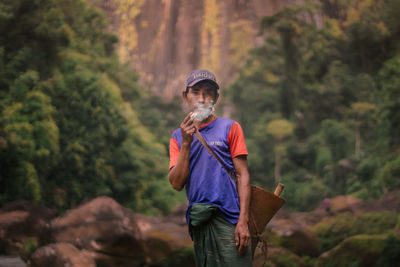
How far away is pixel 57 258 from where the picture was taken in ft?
15.0

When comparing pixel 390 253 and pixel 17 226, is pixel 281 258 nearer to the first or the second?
pixel 390 253

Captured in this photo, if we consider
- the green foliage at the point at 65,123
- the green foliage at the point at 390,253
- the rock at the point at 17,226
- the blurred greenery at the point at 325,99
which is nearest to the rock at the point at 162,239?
the rock at the point at 17,226

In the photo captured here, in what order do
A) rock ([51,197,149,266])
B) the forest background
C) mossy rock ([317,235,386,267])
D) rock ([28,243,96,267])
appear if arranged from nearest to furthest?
rock ([28,243,96,267]), rock ([51,197,149,266]), mossy rock ([317,235,386,267]), the forest background

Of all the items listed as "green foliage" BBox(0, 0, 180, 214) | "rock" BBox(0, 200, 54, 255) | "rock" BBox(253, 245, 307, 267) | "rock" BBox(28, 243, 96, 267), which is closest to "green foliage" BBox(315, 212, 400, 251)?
"rock" BBox(253, 245, 307, 267)

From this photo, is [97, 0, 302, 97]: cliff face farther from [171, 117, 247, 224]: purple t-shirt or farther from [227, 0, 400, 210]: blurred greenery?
[171, 117, 247, 224]: purple t-shirt

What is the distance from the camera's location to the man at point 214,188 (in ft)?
5.91

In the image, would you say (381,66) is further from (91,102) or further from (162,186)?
(91,102)

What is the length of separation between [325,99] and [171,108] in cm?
512

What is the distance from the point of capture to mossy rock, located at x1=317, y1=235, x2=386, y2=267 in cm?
653

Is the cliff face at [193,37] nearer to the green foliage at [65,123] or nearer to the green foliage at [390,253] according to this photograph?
the green foliage at [65,123]

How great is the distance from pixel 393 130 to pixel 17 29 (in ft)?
27.9

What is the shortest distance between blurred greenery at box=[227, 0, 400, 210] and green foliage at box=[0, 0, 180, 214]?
4.28 m

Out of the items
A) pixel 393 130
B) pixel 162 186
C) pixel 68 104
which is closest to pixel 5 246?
pixel 68 104

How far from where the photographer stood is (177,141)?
1.99 metres
